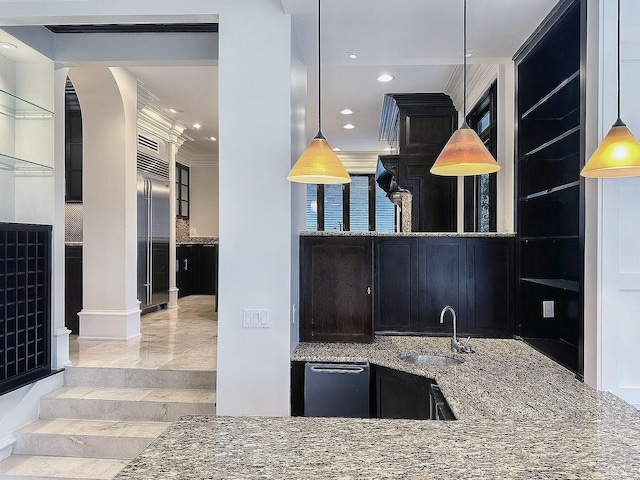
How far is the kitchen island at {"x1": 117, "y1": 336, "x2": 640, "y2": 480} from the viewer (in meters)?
1.09

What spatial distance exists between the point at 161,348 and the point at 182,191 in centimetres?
516

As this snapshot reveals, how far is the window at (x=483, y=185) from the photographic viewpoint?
3.82 meters

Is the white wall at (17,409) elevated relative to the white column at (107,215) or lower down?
lower down

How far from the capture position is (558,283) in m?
2.69

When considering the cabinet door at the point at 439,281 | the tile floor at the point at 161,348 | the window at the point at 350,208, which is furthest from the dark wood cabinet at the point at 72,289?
the window at the point at 350,208

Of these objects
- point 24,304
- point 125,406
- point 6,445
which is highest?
point 24,304

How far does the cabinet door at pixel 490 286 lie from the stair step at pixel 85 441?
242cm

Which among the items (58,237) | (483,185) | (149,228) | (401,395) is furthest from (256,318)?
(149,228)

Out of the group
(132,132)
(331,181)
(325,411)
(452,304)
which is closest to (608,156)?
(331,181)

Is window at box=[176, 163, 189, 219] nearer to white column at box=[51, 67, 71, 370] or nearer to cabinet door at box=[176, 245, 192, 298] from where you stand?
cabinet door at box=[176, 245, 192, 298]

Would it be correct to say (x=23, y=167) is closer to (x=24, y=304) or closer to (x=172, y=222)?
(x=24, y=304)

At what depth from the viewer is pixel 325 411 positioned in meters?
2.70

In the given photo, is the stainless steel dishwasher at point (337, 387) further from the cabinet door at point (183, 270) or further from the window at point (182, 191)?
the window at point (182, 191)

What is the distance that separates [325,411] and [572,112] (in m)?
2.35
